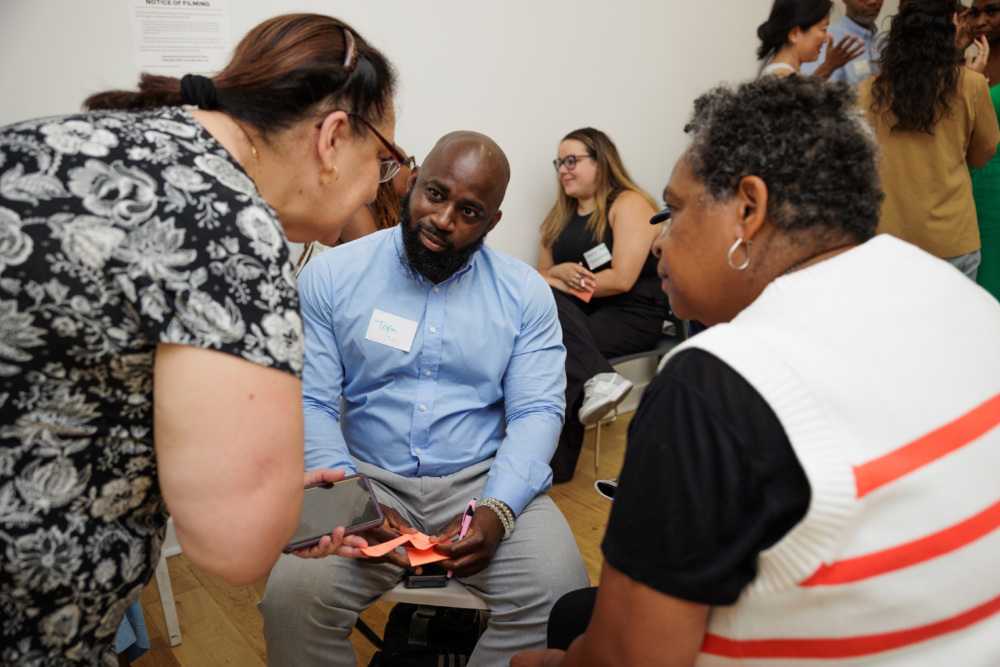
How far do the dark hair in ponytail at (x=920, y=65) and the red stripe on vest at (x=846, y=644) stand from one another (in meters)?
2.72

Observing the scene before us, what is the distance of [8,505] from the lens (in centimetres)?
78

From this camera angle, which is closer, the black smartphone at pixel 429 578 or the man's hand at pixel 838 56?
the black smartphone at pixel 429 578

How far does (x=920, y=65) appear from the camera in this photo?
2803 mm

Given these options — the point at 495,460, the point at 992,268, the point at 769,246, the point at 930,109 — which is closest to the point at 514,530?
the point at 495,460

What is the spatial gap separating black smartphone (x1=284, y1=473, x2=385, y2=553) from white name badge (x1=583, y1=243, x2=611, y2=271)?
2.33 m

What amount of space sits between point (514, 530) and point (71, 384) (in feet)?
3.78

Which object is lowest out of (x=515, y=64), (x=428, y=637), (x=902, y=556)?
(x=428, y=637)

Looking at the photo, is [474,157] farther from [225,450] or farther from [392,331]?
[225,450]

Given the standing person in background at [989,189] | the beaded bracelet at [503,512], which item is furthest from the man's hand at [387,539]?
the standing person in background at [989,189]

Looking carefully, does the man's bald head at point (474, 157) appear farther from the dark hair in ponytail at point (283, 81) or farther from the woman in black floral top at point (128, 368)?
the woman in black floral top at point (128, 368)

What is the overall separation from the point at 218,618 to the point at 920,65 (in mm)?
3575

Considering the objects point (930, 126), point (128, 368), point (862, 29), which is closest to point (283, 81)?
point (128, 368)

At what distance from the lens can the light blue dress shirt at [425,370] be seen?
183cm

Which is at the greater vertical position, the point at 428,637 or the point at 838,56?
the point at 838,56
